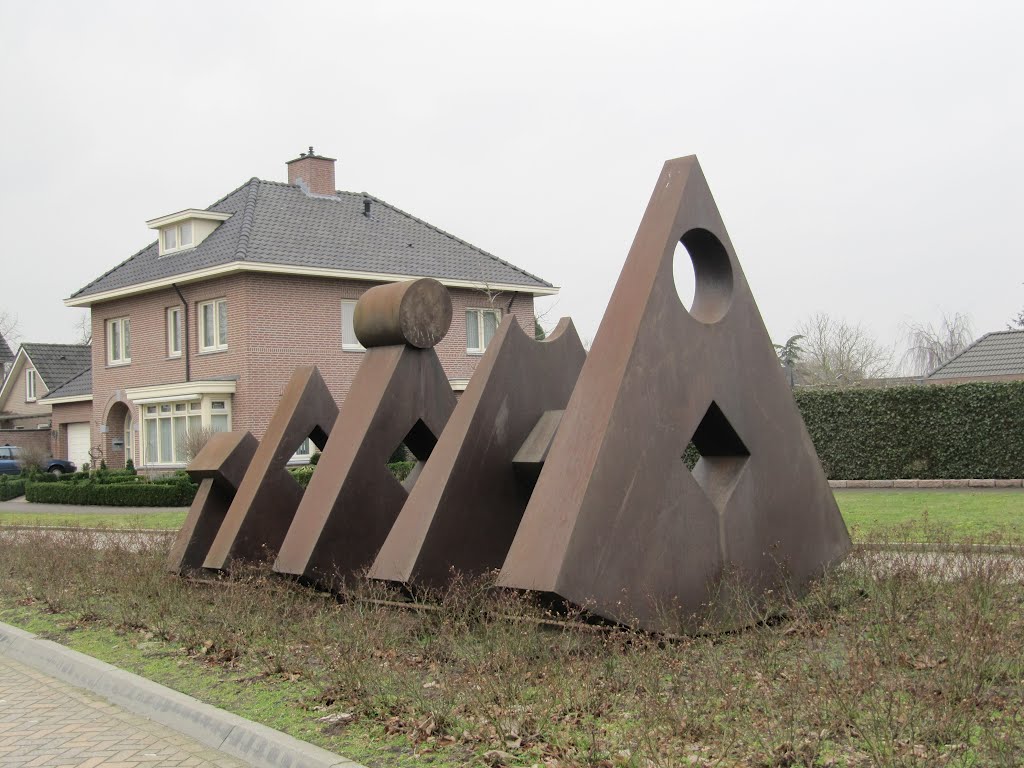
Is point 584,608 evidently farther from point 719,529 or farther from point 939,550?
point 939,550

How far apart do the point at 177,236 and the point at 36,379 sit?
925 inches

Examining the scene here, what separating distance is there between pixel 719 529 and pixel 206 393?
2851 centimetres

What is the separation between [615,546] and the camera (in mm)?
6867

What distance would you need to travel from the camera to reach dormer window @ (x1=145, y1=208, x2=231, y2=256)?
3709 centimetres

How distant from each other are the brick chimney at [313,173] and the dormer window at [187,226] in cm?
314

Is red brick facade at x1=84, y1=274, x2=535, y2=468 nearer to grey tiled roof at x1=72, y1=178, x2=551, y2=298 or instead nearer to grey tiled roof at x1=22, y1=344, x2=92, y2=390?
grey tiled roof at x1=72, y1=178, x2=551, y2=298

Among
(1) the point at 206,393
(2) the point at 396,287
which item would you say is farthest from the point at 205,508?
(1) the point at 206,393

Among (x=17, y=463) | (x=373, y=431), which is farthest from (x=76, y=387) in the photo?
(x=373, y=431)

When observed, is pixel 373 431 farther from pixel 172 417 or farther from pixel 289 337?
pixel 172 417

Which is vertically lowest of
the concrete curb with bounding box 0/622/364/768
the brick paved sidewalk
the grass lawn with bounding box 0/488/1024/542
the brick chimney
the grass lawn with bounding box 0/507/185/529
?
the brick paved sidewalk

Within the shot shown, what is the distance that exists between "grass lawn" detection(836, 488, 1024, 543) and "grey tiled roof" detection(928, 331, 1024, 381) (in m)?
18.1

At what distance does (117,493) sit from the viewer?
29.4 m

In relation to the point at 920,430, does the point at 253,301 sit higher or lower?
higher

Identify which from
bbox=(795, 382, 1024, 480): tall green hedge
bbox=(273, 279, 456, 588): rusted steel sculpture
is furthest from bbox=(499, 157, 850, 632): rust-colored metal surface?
bbox=(795, 382, 1024, 480): tall green hedge
